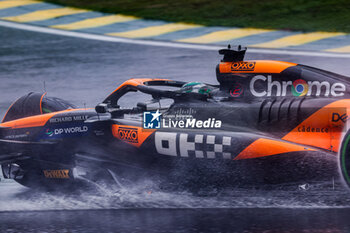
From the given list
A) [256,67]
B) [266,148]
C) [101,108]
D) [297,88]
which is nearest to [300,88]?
[297,88]

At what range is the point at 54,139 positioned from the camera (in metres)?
5.05

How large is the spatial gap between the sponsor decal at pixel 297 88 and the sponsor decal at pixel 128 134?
98cm

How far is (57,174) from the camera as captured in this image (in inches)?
199

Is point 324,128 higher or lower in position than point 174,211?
higher

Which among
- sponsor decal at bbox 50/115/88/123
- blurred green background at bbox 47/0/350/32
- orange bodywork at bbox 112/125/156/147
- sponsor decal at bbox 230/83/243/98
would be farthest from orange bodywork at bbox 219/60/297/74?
blurred green background at bbox 47/0/350/32

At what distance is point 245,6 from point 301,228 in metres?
8.55

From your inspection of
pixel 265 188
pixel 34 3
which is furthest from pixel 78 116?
pixel 34 3

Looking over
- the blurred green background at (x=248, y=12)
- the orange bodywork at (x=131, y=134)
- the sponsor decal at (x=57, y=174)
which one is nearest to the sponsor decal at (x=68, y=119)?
the orange bodywork at (x=131, y=134)

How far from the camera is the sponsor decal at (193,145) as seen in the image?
4.38m

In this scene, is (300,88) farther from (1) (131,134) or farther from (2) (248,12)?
(2) (248,12)

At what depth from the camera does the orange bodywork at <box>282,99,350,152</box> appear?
4.08 metres

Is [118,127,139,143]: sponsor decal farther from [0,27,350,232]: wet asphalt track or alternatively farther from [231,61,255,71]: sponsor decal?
[231,61,255,71]: sponsor decal

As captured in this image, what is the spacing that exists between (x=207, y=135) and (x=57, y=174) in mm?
1419

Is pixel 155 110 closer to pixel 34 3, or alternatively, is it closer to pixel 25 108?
pixel 25 108
